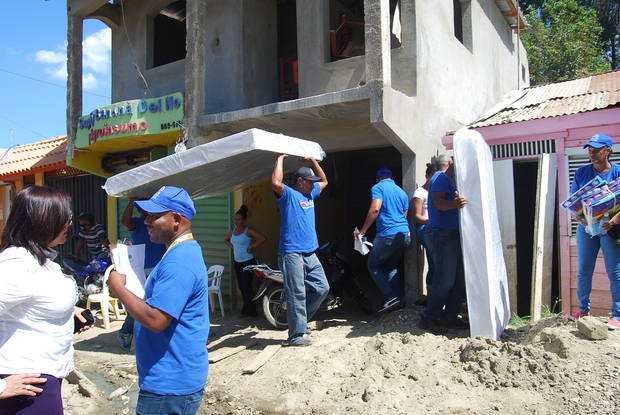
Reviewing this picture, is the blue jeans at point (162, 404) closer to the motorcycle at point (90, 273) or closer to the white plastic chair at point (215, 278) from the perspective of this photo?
the white plastic chair at point (215, 278)

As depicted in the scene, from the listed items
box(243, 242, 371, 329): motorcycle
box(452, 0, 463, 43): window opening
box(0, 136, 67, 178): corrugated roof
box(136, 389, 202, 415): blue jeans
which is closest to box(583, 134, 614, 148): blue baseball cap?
box(243, 242, 371, 329): motorcycle

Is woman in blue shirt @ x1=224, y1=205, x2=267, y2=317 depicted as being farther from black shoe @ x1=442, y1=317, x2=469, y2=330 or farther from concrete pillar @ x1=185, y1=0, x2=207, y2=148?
black shoe @ x1=442, y1=317, x2=469, y2=330

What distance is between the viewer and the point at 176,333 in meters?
2.28

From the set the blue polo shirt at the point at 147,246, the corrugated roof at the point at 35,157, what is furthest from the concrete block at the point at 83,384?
the corrugated roof at the point at 35,157

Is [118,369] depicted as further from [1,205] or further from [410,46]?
[1,205]

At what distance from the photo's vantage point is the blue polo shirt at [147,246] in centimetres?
548

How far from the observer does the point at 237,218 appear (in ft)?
23.4

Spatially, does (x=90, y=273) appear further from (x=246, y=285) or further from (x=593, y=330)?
(x=593, y=330)

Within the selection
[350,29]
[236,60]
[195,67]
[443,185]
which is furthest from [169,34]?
[443,185]

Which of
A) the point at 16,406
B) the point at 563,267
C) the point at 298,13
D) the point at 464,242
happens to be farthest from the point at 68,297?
the point at 298,13

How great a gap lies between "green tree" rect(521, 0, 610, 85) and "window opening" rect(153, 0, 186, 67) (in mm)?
11347

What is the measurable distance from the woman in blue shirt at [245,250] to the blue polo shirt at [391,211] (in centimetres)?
187

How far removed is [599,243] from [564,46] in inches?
563

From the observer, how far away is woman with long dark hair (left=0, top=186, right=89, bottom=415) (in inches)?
79.6
